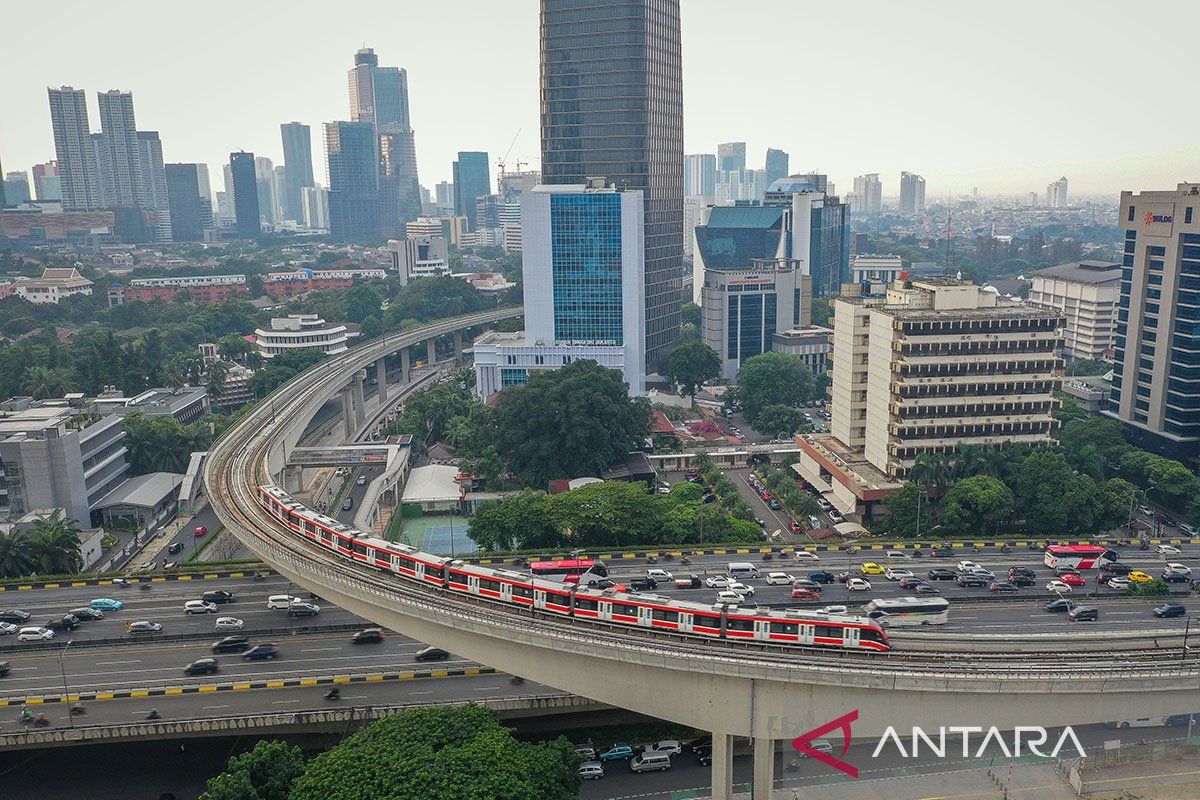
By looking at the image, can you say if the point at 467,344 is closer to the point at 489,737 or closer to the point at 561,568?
the point at 561,568

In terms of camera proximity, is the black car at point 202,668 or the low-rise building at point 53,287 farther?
the low-rise building at point 53,287

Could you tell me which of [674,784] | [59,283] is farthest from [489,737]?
[59,283]

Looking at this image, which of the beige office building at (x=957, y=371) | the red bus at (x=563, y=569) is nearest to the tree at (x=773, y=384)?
the beige office building at (x=957, y=371)

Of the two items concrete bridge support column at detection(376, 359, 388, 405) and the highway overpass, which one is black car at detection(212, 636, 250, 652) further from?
concrete bridge support column at detection(376, 359, 388, 405)

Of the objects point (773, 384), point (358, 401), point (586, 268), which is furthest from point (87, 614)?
point (773, 384)

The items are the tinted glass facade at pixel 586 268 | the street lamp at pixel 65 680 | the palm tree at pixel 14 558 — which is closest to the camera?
the street lamp at pixel 65 680

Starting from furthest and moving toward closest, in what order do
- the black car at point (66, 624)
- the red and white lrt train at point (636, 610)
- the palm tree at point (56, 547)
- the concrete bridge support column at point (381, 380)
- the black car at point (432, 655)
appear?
the concrete bridge support column at point (381, 380)
the palm tree at point (56, 547)
the black car at point (66, 624)
the black car at point (432, 655)
the red and white lrt train at point (636, 610)

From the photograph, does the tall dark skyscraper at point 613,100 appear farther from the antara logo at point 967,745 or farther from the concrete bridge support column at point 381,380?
the antara logo at point 967,745

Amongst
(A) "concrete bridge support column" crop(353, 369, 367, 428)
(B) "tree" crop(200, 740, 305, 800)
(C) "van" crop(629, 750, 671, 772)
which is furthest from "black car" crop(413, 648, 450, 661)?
(A) "concrete bridge support column" crop(353, 369, 367, 428)
